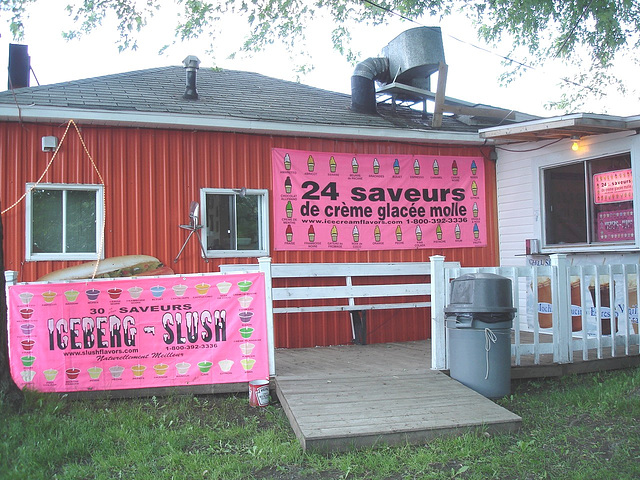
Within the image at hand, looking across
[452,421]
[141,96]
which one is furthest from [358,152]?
[452,421]

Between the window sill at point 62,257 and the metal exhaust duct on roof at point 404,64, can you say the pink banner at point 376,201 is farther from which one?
the window sill at point 62,257

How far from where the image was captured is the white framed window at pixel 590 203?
7840mm

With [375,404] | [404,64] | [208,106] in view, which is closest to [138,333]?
[375,404]

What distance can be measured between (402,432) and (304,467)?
0.89 meters

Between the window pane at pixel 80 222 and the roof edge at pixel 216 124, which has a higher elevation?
the roof edge at pixel 216 124

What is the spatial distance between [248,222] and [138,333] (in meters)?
2.92

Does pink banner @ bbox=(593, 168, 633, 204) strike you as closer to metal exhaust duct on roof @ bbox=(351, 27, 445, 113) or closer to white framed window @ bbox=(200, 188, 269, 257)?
metal exhaust duct on roof @ bbox=(351, 27, 445, 113)

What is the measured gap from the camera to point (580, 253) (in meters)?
8.35

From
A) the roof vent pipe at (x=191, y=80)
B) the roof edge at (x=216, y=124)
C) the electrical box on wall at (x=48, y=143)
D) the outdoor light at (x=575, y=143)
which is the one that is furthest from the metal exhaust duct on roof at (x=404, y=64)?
the electrical box on wall at (x=48, y=143)

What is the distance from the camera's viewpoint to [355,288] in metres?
8.28

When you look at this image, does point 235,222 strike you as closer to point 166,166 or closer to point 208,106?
point 166,166

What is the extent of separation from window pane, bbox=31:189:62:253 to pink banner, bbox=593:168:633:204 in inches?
297

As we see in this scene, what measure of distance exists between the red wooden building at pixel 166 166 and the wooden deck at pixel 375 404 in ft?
6.87

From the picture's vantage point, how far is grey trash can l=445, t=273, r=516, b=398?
19.1 ft
